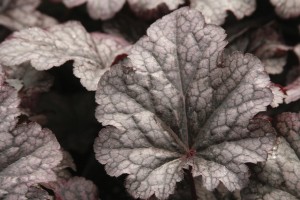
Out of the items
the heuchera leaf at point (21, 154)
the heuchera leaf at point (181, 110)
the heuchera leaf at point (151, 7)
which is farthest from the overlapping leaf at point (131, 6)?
the heuchera leaf at point (21, 154)

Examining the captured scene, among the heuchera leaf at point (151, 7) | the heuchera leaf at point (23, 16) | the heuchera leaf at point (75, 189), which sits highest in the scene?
the heuchera leaf at point (151, 7)

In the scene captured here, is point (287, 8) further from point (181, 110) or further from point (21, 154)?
point (21, 154)

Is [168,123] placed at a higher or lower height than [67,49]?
higher

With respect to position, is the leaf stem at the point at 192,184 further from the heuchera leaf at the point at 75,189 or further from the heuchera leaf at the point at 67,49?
the heuchera leaf at the point at 67,49

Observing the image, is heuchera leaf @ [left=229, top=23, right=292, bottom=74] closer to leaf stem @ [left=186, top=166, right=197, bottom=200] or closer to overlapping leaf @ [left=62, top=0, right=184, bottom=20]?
overlapping leaf @ [left=62, top=0, right=184, bottom=20]

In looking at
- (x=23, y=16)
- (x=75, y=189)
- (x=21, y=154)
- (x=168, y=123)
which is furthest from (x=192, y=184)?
(x=23, y=16)

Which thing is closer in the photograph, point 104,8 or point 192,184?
point 192,184

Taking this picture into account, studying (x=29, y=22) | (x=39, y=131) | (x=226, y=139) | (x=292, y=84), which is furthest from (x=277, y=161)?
(x=29, y=22)
